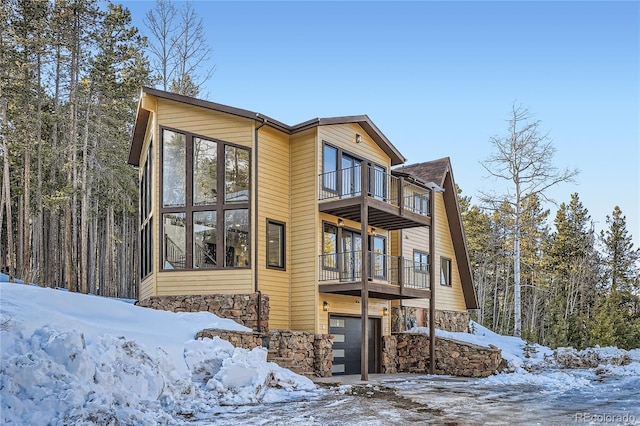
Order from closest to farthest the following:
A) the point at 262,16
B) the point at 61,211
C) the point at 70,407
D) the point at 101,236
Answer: the point at 70,407
the point at 262,16
the point at 61,211
the point at 101,236

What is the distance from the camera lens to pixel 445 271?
2216 cm

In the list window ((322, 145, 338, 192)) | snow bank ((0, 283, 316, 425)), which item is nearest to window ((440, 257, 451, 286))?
window ((322, 145, 338, 192))

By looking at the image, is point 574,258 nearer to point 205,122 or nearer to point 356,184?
point 356,184

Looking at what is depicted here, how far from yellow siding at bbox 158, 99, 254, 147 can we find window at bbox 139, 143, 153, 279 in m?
1.35

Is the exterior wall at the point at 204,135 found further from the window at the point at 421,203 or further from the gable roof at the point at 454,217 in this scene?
the gable roof at the point at 454,217

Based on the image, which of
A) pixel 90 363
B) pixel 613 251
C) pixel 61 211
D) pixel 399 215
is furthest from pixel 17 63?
pixel 613 251

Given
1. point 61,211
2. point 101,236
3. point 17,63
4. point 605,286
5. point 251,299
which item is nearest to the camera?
point 251,299

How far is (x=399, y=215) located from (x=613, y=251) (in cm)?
2889

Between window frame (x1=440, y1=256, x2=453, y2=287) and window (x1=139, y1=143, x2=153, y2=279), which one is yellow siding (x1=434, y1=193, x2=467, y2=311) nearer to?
window frame (x1=440, y1=256, x2=453, y2=287)

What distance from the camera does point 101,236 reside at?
30.9m

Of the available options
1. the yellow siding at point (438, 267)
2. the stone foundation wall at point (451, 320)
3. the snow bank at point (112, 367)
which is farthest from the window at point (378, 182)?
the snow bank at point (112, 367)

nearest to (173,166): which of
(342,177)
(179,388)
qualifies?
(342,177)

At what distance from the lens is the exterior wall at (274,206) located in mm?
15383

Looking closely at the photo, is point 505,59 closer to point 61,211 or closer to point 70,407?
point 70,407
